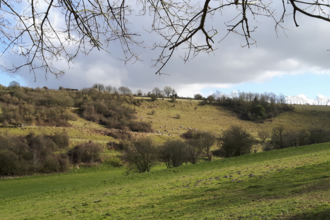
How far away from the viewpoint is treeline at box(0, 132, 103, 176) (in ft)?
106

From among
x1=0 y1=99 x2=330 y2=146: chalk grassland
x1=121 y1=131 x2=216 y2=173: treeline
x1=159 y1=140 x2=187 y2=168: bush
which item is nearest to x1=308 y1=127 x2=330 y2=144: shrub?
x1=121 y1=131 x2=216 y2=173: treeline

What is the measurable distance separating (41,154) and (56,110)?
26.1m

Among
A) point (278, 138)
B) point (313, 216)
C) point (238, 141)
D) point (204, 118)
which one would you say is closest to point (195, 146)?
point (238, 141)

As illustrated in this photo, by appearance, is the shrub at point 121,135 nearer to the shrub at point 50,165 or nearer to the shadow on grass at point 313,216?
the shrub at point 50,165

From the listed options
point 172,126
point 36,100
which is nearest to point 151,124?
point 172,126

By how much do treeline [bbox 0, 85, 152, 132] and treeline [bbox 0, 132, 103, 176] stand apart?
14.0 meters

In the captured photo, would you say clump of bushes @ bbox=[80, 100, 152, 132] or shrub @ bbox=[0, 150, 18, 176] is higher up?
clump of bushes @ bbox=[80, 100, 152, 132]

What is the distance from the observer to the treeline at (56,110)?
52.9 meters

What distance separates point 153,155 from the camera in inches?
1148

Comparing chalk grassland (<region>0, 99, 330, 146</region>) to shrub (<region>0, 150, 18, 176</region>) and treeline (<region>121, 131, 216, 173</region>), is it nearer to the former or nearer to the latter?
shrub (<region>0, 150, 18, 176</region>)

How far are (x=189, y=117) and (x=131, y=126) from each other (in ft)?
77.3

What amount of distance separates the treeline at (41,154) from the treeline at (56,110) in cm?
1395

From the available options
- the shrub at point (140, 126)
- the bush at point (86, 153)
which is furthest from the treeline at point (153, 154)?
the shrub at point (140, 126)

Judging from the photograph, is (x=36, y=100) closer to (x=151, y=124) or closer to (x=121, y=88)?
(x=151, y=124)
